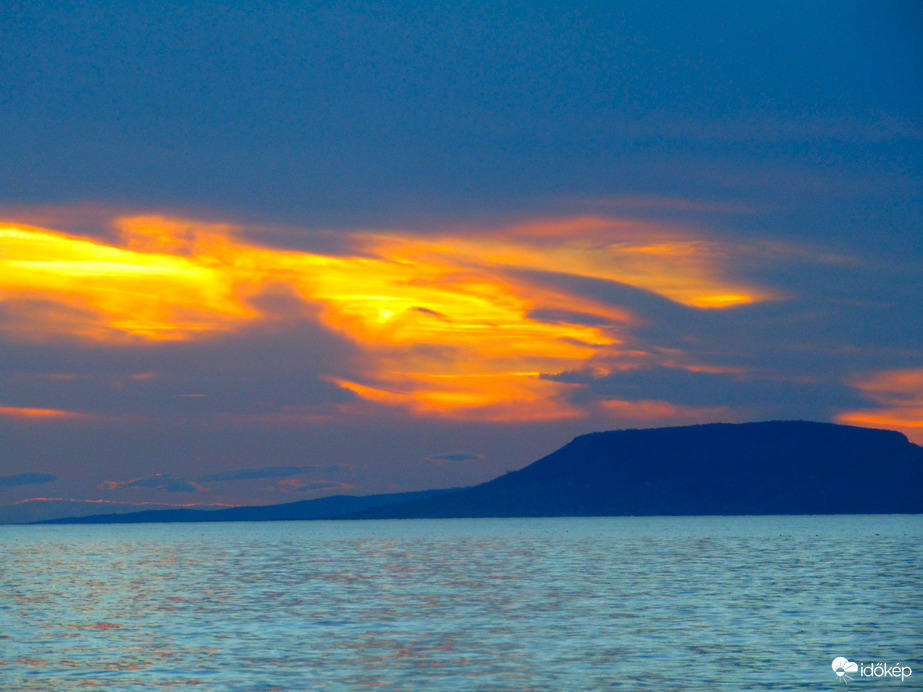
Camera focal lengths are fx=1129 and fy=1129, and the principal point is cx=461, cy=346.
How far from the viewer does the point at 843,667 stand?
43.5 m

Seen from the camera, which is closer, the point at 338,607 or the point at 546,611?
the point at 546,611

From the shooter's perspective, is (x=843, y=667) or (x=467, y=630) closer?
(x=843, y=667)

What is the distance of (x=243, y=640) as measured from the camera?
176 ft

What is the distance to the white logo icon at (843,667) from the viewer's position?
41.3 metres

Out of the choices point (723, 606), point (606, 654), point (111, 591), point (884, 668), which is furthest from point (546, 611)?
point (111, 591)

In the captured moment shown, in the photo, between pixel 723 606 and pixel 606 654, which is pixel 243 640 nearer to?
pixel 606 654

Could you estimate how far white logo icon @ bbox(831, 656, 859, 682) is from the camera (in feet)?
136

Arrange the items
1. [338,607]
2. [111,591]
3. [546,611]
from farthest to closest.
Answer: [111,591]
[338,607]
[546,611]

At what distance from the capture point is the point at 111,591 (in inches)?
3465

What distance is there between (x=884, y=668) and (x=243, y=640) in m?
28.6

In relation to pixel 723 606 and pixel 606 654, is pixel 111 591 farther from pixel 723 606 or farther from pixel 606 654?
pixel 606 654

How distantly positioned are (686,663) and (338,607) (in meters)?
31.1

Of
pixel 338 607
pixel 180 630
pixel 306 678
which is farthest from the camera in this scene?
pixel 338 607

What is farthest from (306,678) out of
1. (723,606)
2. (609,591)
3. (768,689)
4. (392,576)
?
(392,576)
